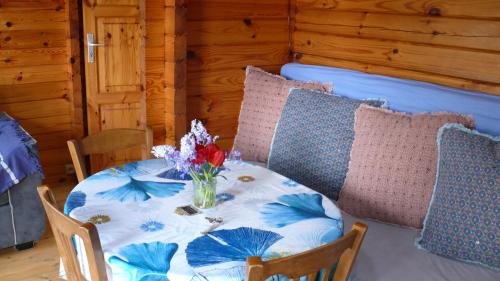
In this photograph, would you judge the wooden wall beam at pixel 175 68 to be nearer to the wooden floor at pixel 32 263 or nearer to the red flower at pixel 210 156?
the wooden floor at pixel 32 263

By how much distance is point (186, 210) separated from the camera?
1.83 m

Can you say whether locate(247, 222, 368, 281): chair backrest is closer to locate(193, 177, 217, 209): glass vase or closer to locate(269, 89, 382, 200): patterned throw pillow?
locate(193, 177, 217, 209): glass vase

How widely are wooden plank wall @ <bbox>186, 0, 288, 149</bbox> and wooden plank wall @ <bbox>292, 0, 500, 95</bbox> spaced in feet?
0.72

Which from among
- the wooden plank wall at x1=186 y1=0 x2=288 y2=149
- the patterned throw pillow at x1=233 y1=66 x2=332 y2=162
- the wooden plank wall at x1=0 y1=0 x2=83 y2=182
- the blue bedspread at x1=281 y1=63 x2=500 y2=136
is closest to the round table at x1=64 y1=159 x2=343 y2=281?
the patterned throw pillow at x1=233 y1=66 x2=332 y2=162

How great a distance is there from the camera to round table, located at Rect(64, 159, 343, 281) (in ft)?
4.89

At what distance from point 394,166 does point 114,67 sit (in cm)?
217

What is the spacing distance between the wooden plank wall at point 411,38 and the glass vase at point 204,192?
134 cm

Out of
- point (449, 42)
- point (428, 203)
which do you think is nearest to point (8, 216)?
point (428, 203)

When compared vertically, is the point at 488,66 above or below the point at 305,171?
above

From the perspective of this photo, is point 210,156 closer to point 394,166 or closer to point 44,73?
point 394,166

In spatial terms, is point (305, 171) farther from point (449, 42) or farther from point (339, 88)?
point (449, 42)

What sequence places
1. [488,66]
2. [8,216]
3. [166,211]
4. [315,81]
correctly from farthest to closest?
[315,81] → [8,216] → [488,66] → [166,211]

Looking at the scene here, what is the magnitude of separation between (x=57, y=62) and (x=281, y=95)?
1.65 m

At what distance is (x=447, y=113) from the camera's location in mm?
2203
